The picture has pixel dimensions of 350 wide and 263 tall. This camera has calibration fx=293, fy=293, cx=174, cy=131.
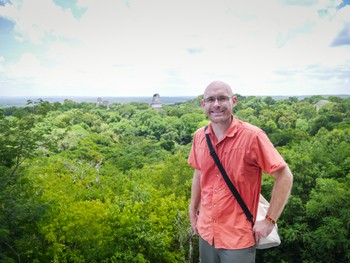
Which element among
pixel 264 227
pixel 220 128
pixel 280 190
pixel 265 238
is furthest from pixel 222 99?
pixel 265 238

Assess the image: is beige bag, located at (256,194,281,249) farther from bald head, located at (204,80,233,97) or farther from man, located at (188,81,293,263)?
bald head, located at (204,80,233,97)

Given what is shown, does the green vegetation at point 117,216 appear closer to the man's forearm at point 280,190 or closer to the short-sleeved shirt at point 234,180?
the short-sleeved shirt at point 234,180

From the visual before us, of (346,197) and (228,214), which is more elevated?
(228,214)

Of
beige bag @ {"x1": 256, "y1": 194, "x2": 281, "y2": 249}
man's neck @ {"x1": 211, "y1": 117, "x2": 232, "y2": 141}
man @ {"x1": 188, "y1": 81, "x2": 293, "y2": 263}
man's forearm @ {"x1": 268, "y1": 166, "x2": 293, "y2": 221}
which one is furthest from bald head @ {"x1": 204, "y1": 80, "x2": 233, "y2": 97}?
beige bag @ {"x1": 256, "y1": 194, "x2": 281, "y2": 249}

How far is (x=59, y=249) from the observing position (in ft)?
25.2

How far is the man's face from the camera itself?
250 centimetres

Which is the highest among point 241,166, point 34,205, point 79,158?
point 241,166

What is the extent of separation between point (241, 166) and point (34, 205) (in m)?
7.07

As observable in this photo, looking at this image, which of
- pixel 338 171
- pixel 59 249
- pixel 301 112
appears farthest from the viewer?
pixel 301 112

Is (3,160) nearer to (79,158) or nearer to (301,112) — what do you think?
(79,158)

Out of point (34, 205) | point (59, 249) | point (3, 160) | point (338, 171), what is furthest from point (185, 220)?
point (338, 171)

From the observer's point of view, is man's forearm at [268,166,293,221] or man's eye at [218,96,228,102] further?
man's eye at [218,96,228,102]

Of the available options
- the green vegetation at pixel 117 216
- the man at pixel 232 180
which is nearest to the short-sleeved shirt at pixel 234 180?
the man at pixel 232 180

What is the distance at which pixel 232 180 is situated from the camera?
2.46 meters
